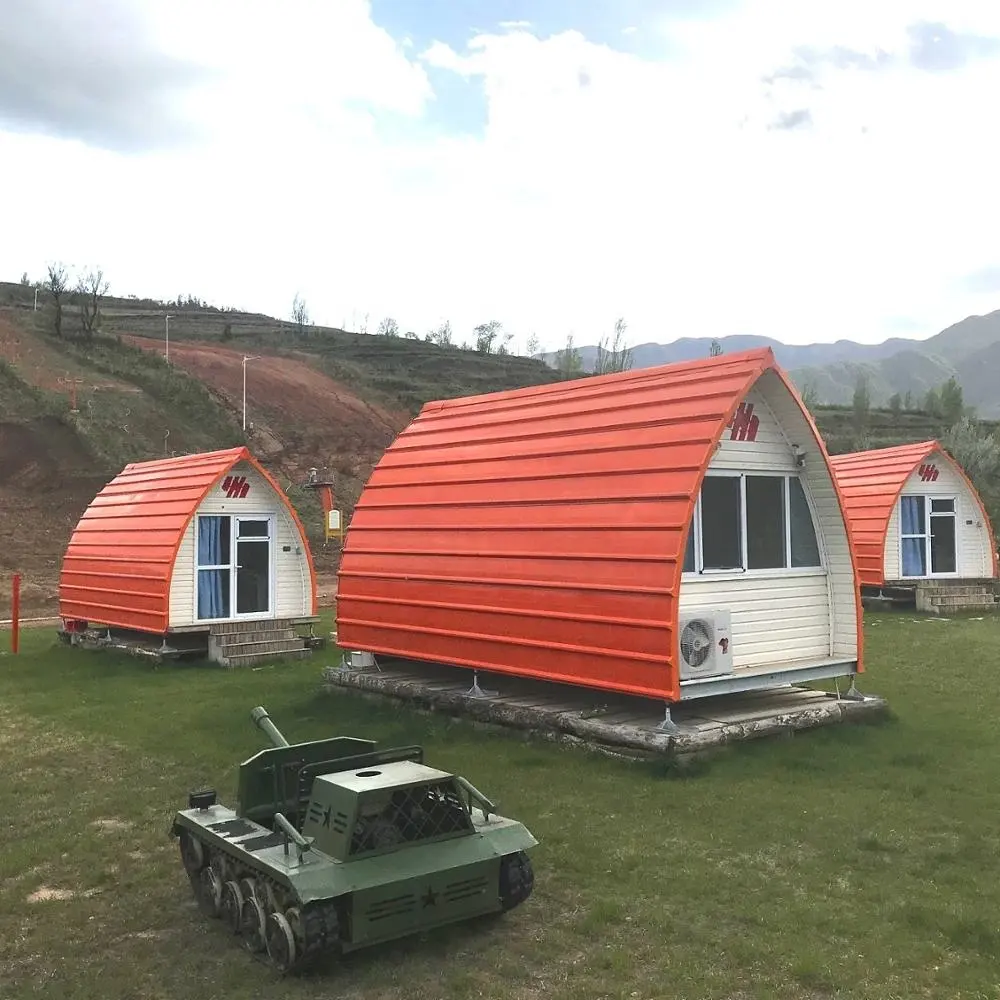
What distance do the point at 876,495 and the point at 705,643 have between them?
15.1 m

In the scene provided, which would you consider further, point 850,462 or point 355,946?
point 850,462

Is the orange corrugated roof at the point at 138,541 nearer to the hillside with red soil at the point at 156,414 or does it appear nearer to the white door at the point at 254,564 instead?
the white door at the point at 254,564

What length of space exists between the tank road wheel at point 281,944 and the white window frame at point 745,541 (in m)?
5.06

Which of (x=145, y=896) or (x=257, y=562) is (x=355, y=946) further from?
(x=257, y=562)

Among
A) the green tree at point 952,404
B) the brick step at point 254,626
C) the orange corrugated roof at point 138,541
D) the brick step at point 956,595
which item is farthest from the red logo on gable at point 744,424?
the green tree at point 952,404

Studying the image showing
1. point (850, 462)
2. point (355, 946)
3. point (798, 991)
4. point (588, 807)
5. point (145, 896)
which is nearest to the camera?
point (798, 991)

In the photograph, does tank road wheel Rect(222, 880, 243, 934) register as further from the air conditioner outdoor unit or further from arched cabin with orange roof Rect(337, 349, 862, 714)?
the air conditioner outdoor unit

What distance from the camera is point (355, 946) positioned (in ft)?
17.4

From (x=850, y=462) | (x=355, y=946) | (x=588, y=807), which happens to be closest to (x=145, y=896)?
(x=355, y=946)

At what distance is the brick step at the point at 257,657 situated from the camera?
635 inches

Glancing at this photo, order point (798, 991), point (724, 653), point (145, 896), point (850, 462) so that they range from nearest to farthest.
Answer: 1. point (798, 991)
2. point (145, 896)
3. point (724, 653)
4. point (850, 462)

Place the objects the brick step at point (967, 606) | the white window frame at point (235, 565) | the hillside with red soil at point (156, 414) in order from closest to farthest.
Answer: the white window frame at point (235, 565)
the brick step at point (967, 606)
the hillside with red soil at point (156, 414)

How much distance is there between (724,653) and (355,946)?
17.8 feet

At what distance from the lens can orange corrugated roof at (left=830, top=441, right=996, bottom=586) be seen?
22.5 meters
